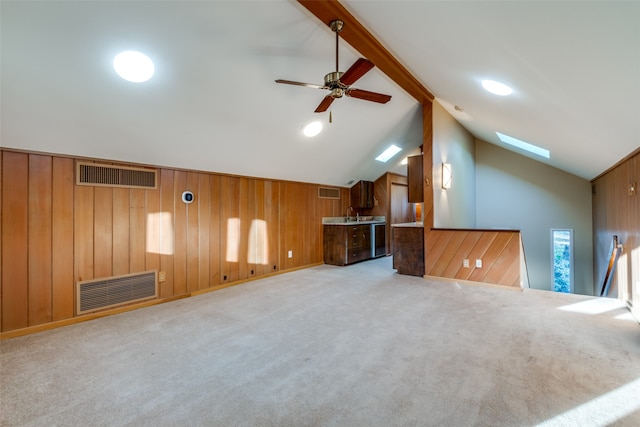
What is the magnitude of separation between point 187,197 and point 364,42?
2.95m

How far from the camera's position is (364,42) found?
2.94m

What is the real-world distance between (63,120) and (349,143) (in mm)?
3929

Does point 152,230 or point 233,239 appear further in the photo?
point 233,239

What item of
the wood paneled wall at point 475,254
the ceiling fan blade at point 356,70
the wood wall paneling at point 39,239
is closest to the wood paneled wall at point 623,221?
the wood paneled wall at point 475,254

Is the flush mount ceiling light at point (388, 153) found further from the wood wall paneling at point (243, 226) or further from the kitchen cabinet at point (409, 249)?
the wood wall paneling at point (243, 226)

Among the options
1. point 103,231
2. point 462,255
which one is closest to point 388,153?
point 462,255

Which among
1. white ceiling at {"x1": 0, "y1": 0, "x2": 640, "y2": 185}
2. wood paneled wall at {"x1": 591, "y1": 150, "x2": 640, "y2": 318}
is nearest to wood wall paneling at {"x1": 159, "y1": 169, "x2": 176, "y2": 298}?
white ceiling at {"x1": 0, "y1": 0, "x2": 640, "y2": 185}

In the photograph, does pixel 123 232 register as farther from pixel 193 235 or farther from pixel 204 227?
pixel 204 227

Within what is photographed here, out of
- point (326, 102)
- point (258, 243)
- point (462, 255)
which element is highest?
point (326, 102)

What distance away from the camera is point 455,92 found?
12.6 ft

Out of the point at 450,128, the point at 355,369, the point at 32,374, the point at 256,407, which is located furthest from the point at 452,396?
the point at 450,128

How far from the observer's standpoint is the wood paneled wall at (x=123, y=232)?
268 centimetres

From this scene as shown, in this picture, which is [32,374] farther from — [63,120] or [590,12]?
[590,12]

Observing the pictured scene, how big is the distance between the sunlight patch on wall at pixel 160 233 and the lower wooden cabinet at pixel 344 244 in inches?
130
